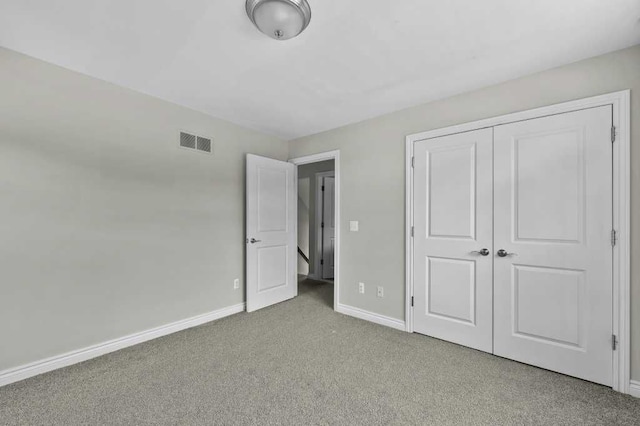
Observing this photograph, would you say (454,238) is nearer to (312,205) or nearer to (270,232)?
(270,232)

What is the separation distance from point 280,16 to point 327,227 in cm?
413

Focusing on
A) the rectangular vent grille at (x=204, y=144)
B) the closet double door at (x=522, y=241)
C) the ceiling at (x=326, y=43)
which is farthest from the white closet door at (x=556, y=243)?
the rectangular vent grille at (x=204, y=144)

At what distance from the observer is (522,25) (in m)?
1.64

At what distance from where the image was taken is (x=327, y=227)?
5375mm

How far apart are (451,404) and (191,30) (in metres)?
2.86

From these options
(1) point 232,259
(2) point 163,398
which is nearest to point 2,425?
(2) point 163,398

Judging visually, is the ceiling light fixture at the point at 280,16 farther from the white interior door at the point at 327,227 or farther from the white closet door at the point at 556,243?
the white interior door at the point at 327,227

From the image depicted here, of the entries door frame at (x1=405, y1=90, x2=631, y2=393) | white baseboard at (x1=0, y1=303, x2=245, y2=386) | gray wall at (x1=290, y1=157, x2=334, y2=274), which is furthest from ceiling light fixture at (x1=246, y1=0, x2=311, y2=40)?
gray wall at (x1=290, y1=157, x2=334, y2=274)

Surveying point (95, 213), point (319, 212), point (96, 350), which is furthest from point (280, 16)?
point (319, 212)

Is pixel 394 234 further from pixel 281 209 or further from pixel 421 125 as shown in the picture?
pixel 281 209

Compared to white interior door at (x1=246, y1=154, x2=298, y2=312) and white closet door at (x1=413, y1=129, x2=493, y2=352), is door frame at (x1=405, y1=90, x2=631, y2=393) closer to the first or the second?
white closet door at (x1=413, y1=129, x2=493, y2=352)

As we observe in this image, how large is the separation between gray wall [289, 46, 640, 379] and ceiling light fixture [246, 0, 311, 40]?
1.64 meters

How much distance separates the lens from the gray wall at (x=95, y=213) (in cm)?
193

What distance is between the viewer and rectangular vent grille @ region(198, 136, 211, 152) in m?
2.98
